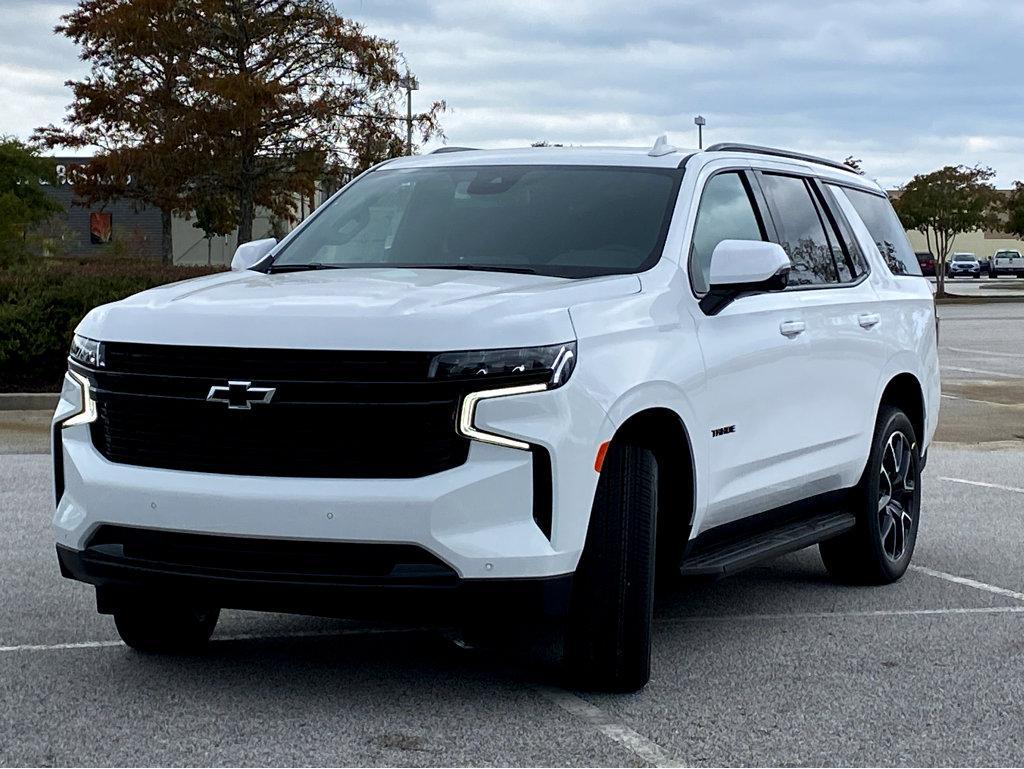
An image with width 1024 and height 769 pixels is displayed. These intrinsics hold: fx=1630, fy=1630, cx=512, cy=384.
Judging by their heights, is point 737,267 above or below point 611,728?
above

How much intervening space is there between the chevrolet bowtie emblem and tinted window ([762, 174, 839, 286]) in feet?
9.32

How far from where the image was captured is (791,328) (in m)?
6.57

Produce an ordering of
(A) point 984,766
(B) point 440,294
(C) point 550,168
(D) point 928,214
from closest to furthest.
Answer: (A) point 984,766, (B) point 440,294, (C) point 550,168, (D) point 928,214

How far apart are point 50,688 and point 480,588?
1618 mm

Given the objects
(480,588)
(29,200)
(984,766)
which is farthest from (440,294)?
(29,200)

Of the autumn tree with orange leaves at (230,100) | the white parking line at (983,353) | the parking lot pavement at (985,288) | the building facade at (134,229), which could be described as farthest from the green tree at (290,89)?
the building facade at (134,229)

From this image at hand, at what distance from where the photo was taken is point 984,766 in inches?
185

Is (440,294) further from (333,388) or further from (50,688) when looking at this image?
(50,688)

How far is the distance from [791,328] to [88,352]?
281 cm

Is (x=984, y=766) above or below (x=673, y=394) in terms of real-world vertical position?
below

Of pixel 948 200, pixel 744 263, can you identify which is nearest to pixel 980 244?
pixel 948 200

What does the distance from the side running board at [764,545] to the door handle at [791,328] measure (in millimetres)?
808

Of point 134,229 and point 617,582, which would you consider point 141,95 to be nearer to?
point 617,582

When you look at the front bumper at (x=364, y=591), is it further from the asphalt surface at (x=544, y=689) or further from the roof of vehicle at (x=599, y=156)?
the roof of vehicle at (x=599, y=156)
